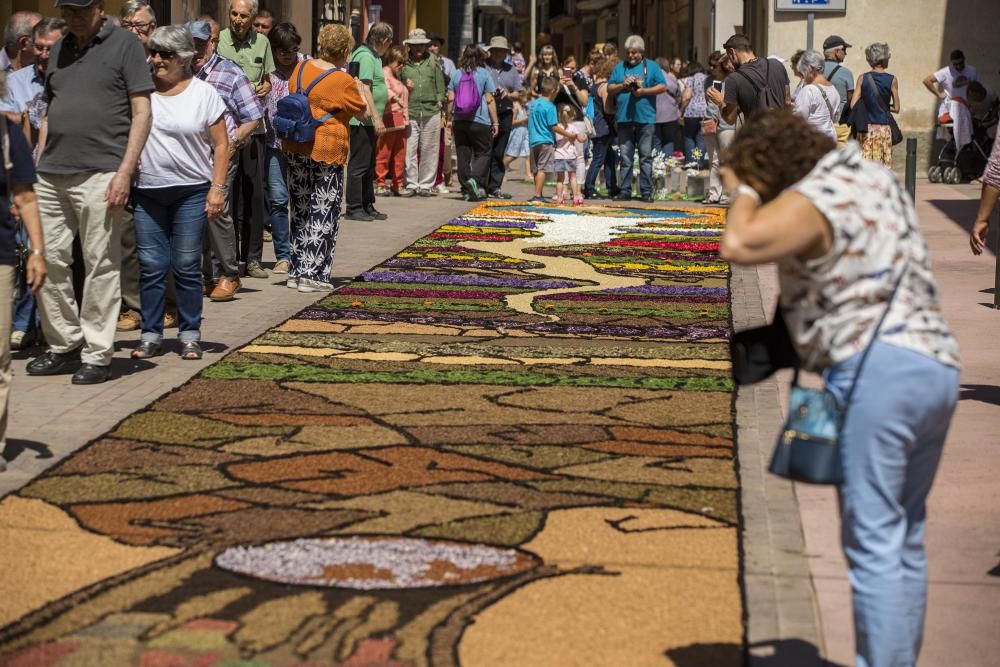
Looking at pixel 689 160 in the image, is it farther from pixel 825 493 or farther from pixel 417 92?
pixel 825 493

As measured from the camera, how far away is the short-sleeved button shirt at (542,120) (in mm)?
21719

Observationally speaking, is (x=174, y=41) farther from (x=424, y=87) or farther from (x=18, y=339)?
(x=424, y=87)

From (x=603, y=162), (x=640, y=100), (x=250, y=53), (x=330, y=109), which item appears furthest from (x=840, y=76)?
(x=330, y=109)

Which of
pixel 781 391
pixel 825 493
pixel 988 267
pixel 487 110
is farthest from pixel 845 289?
pixel 487 110

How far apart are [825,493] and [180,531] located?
2.51m

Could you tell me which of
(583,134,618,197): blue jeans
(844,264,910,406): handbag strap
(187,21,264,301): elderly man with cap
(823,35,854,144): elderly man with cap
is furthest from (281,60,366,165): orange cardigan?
(583,134,618,197): blue jeans

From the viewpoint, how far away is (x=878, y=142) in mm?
19156

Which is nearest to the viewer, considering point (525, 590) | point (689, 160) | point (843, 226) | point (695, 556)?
point (843, 226)

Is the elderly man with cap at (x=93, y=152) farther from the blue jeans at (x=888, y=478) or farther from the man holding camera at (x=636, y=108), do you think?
the man holding camera at (x=636, y=108)

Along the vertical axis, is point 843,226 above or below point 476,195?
above

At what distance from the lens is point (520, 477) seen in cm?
709

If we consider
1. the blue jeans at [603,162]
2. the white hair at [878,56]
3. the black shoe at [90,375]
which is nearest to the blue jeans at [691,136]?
the blue jeans at [603,162]

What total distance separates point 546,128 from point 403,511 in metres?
15.7

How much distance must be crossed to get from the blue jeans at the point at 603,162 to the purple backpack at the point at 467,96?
215 cm
